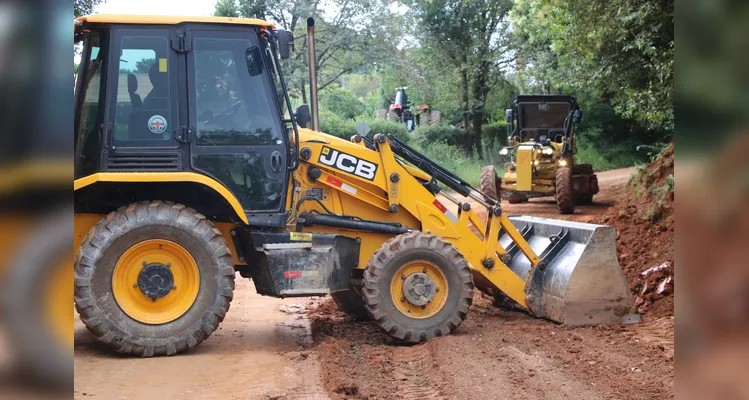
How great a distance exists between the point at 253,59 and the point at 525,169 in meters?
14.0

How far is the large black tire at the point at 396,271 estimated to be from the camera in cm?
808

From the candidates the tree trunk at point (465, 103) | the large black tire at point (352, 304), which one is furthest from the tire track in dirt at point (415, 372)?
the tree trunk at point (465, 103)

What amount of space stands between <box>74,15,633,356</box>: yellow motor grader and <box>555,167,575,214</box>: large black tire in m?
11.1

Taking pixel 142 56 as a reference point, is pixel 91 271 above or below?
below

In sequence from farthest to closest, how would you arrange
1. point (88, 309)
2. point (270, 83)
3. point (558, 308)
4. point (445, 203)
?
point (445, 203) → point (558, 308) → point (270, 83) → point (88, 309)

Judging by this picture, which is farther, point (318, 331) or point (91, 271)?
point (318, 331)

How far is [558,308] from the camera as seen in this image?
8688mm

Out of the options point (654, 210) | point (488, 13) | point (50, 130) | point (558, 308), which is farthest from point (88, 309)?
point (488, 13)

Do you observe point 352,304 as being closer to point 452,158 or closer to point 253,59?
point 253,59

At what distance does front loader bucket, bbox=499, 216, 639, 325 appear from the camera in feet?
28.2

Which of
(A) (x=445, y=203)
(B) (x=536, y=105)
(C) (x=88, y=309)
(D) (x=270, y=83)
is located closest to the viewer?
(C) (x=88, y=309)

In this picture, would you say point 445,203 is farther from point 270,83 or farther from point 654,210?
point 654,210

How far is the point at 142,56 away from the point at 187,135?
2.72 feet

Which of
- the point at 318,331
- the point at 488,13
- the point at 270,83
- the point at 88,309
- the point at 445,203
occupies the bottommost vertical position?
the point at 318,331
